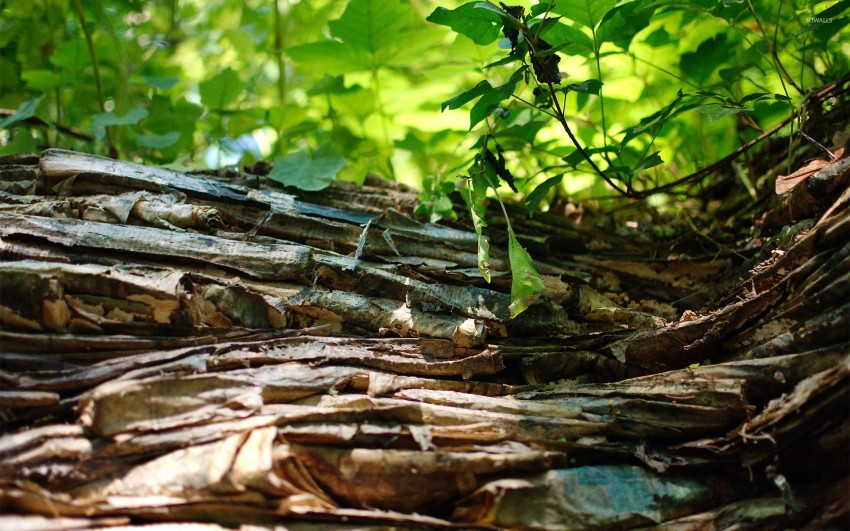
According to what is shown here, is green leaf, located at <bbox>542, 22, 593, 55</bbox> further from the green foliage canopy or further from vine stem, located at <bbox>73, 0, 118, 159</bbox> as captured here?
vine stem, located at <bbox>73, 0, 118, 159</bbox>

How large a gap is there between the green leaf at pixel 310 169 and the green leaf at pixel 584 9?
90 cm

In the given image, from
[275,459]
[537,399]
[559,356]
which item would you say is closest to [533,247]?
[559,356]

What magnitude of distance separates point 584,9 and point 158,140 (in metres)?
1.75

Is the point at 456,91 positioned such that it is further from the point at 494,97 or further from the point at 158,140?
the point at 158,140

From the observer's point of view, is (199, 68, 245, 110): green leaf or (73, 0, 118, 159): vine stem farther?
(199, 68, 245, 110): green leaf

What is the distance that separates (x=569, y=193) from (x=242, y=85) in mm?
1545

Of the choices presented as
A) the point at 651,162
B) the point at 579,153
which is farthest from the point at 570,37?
the point at 651,162

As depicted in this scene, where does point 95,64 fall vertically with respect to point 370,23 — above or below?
above

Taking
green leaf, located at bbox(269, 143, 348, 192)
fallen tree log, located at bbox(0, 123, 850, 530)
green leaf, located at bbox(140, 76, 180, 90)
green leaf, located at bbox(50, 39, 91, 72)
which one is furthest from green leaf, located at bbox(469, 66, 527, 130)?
green leaf, located at bbox(50, 39, 91, 72)

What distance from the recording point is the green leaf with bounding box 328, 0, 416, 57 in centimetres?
211

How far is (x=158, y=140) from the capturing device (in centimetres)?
235

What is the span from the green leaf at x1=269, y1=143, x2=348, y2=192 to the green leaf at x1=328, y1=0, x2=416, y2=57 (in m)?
0.43

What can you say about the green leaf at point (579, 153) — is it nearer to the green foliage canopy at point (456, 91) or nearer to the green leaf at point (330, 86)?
the green foliage canopy at point (456, 91)

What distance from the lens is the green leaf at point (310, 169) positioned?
2020mm
